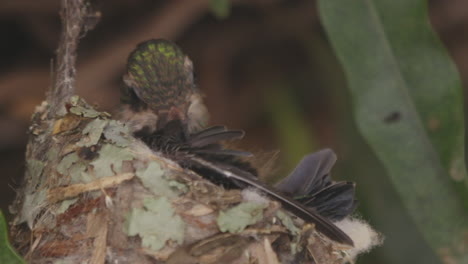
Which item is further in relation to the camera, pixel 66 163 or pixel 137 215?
pixel 66 163

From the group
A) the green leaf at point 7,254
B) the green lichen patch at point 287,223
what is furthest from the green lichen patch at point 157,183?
the green leaf at point 7,254

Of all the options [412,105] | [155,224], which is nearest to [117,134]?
[155,224]

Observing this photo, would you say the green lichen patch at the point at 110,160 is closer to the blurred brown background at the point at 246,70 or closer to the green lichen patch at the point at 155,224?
the green lichen patch at the point at 155,224

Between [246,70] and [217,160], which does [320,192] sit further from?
[246,70]

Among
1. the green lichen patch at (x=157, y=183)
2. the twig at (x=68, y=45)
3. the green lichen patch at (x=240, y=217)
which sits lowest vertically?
the green lichen patch at (x=240, y=217)

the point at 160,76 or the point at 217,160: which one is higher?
the point at 160,76

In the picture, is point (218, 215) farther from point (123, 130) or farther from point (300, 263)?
point (123, 130)

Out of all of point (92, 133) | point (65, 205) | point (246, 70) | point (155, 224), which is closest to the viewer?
point (155, 224)
